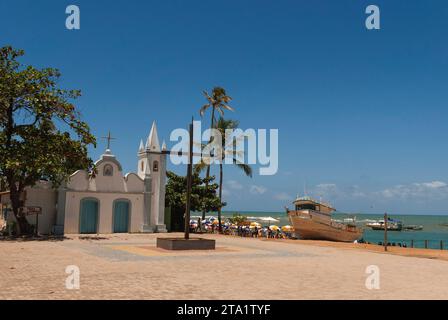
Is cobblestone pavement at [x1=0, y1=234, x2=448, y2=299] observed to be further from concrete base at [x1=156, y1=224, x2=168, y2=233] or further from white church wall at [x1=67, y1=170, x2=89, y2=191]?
concrete base at [x1=156, y1=224, x2=168, y2=233]

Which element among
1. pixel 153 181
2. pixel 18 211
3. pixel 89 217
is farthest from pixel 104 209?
pixel 18 211

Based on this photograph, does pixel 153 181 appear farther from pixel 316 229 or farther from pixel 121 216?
pixel 316 229

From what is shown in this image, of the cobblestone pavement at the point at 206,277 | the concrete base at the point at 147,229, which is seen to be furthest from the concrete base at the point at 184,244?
the concrete base at the point at 147,229

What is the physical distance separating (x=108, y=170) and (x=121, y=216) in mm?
3534

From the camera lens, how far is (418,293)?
1056 centimetres

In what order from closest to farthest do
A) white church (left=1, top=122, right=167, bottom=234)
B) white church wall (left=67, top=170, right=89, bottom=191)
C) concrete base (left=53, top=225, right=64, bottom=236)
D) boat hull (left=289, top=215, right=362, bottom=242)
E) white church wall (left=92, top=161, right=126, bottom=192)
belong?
concrete base (left=53, top=225, right=64, bottom=236), white church (left=1, top=122, right=167, bottom=234), white church wall (left=67, top=170, right=89, bottom=191), white church wall (left=92, top=161, right=126, bottom=192), boat hull (left=289, top=215, right=362, bottom=242)

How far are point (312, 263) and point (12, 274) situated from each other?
10.0 m

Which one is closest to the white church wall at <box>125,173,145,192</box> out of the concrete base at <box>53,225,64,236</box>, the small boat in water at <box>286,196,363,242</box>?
the concrete base at <box>53,225,64,236</box>

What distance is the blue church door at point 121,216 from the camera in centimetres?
3331

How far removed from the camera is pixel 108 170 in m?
33.2

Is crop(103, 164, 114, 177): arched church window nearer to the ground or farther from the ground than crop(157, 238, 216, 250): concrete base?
farther from the ground

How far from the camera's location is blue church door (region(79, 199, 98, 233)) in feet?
104

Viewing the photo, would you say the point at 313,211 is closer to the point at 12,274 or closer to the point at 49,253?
the point at 49,253
